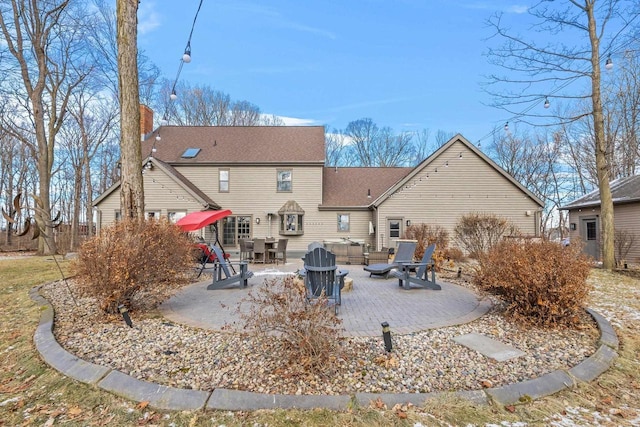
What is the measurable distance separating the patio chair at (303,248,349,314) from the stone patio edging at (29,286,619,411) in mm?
2521

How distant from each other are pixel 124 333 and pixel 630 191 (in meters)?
21.3

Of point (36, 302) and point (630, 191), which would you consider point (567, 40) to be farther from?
point (36, 302)

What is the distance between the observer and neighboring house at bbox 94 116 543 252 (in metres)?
17.1

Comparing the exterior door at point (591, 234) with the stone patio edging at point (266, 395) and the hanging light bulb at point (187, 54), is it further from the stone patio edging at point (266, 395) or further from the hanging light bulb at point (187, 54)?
the hanging light bulb at point (187, 54)

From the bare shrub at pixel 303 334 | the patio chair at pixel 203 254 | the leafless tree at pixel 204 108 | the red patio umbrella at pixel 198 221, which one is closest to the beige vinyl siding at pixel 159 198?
the patio chair at pixel 203 254

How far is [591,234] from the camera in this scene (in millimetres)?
→ 16938

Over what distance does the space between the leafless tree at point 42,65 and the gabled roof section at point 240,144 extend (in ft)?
15.6

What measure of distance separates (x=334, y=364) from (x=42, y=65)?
69.1 feet

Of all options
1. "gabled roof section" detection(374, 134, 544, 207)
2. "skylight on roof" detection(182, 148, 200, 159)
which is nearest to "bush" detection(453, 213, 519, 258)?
"gabled roof section" detection(374, 134, 544, 207)

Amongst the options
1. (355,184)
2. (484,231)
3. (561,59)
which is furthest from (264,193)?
(561,59)

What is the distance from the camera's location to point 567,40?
1125 centimetres

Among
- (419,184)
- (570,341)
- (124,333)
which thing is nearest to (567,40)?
(419,184)

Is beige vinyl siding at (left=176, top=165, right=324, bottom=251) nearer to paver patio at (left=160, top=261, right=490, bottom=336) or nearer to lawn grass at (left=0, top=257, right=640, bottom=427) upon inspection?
paver patio at (left=160, top=261, right=490, bottom=336)

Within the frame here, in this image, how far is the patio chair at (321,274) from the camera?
523 cm
